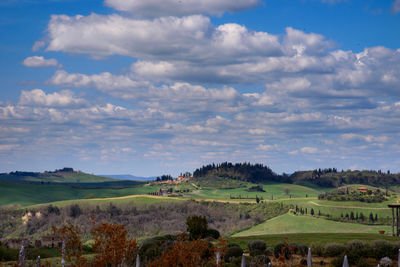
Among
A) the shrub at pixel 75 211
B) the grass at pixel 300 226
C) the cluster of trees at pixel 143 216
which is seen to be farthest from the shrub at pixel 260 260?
the shrub at pixel 75 211

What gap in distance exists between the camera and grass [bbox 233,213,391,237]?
9231cm

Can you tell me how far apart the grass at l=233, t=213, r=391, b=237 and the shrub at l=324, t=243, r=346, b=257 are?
201 feet

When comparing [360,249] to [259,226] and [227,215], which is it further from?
[227,215]

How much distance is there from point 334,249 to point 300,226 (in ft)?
238

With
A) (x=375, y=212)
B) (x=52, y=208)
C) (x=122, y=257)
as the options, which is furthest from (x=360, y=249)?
(x=52, y=208)

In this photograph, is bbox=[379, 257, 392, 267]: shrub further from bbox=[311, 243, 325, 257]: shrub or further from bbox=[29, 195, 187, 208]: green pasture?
bbox=[29, 195, 187, 208]: green pasture

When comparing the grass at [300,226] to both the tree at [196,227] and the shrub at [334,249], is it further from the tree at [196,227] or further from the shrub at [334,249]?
the shrub at [334,249]

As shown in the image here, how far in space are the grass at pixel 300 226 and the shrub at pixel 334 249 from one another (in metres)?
61.3

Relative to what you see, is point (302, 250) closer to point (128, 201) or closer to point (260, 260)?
point (260, 260)

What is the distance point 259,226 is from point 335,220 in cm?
1840

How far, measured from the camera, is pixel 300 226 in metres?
100

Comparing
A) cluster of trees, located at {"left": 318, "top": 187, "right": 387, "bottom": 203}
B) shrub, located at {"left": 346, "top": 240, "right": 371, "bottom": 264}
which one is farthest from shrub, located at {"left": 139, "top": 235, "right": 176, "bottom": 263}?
cluster of trees, located at {"left": 318, "top": 187, "right": 387, "bottom": 203}

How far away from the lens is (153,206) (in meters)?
157

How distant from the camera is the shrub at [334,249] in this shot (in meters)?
30.0
